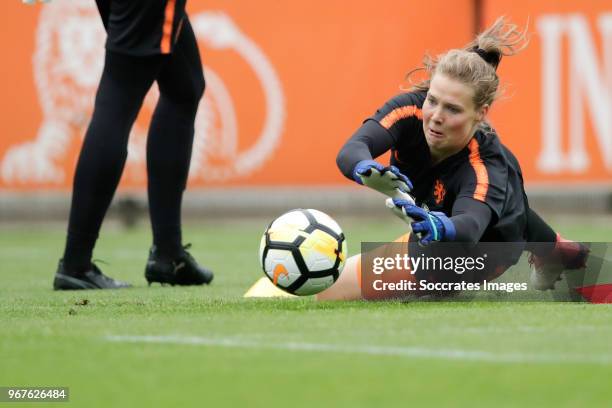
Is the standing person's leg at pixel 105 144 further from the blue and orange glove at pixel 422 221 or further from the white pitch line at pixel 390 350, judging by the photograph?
the white pitch line at pixel 390 350

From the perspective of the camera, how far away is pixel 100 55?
10.0 meters

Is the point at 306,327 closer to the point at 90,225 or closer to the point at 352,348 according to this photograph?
the point at 352,348

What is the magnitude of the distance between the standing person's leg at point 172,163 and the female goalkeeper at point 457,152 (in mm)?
1061

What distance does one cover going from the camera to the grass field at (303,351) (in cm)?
274

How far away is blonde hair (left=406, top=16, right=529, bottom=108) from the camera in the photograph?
4543 millimetres

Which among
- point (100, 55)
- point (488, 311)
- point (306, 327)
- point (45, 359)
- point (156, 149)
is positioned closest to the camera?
point (45, 359)

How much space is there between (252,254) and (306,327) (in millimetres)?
4196

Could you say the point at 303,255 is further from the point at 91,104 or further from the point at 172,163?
the point at 91,104

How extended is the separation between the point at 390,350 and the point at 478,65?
5.50 ft

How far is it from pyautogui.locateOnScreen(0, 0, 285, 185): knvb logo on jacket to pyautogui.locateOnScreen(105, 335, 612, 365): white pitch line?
6.58m

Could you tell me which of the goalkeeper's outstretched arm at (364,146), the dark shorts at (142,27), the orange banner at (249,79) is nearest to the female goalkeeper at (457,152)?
the goalkeeper's outstretched arm at (364,146)

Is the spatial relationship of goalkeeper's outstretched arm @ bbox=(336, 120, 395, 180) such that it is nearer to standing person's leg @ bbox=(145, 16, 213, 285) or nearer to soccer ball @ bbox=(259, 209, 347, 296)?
soccer ball @ bbox=(259, 209, 347, 296)

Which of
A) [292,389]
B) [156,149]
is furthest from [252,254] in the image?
[292,389]

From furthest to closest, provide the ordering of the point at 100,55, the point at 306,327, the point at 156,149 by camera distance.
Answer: the point at 100,55 < the point at 156,149 < the point at 306,327
